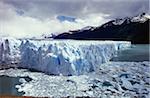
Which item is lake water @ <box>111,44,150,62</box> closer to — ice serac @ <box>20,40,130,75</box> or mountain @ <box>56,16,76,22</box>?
ice serac @ <box>20,40,130,75</box>

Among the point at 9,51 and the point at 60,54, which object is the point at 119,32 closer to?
the point at 60,54

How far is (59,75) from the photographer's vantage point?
2.44 metres

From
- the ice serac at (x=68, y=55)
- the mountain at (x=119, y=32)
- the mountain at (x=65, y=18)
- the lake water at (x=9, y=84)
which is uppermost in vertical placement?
the mountain at (x=65, y=18)

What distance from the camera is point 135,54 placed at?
2.34 metres

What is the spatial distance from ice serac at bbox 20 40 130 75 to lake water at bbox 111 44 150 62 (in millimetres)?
37

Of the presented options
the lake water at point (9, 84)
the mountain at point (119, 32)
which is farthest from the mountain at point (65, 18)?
the lake water at point (9, 84)

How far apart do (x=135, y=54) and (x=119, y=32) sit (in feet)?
0.60

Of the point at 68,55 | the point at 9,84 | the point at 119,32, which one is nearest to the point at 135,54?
the point at 119,32

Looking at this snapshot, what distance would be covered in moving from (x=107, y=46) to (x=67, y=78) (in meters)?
0.33

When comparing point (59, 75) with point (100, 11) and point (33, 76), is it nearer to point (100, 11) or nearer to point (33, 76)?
point (33, 76)

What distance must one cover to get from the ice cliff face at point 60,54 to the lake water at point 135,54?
4cm

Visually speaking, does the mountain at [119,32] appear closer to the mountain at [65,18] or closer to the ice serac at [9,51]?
the mountain at [65,18]

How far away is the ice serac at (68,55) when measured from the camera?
2379 mm

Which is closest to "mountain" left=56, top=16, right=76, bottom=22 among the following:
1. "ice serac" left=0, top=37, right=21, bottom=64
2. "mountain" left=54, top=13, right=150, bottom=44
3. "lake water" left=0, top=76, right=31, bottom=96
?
"mountain" left=54, top=13, right=150, bottom=44
